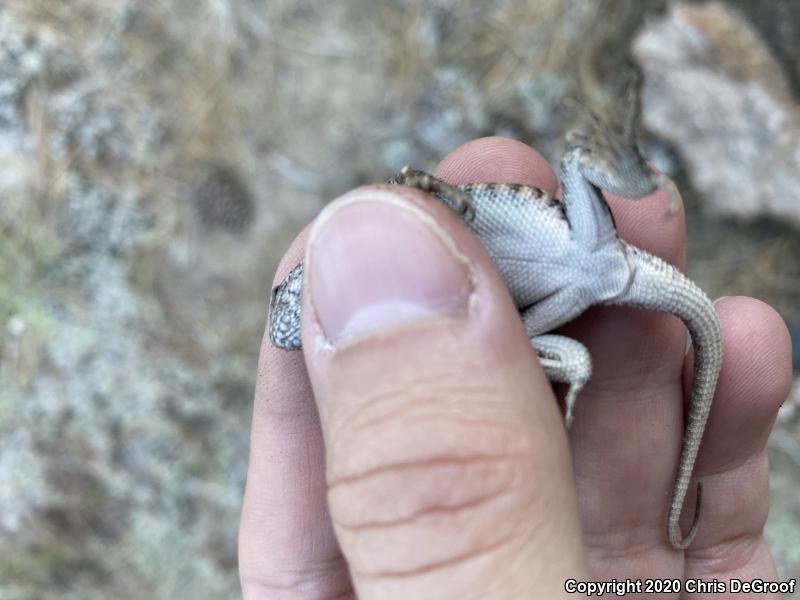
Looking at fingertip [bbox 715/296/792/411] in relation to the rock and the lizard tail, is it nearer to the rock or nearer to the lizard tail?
the lizard tail

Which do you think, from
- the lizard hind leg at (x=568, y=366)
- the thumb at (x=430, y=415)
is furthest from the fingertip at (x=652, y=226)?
the thumb at (x=430, y=415)

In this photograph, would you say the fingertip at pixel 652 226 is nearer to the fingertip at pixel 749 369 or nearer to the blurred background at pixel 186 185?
the fingertip at pixel 749 369

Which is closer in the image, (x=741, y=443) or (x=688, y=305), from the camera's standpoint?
(x=688, y=305)

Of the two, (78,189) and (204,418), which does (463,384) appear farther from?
(78,189)

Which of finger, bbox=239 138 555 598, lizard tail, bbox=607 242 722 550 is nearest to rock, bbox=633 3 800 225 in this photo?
finger, bbox=239 138 555 598

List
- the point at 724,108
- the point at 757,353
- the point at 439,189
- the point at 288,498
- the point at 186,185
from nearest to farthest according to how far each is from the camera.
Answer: the point at 439,189, the point at 757,353, the point at 288,498, the point at 724,108, the point at 186,185

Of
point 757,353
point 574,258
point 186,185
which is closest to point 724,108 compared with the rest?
point 757,353

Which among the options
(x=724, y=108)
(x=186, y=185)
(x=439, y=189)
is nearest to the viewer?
(x=439, y=189)

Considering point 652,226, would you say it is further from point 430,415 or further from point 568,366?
point 430,415
